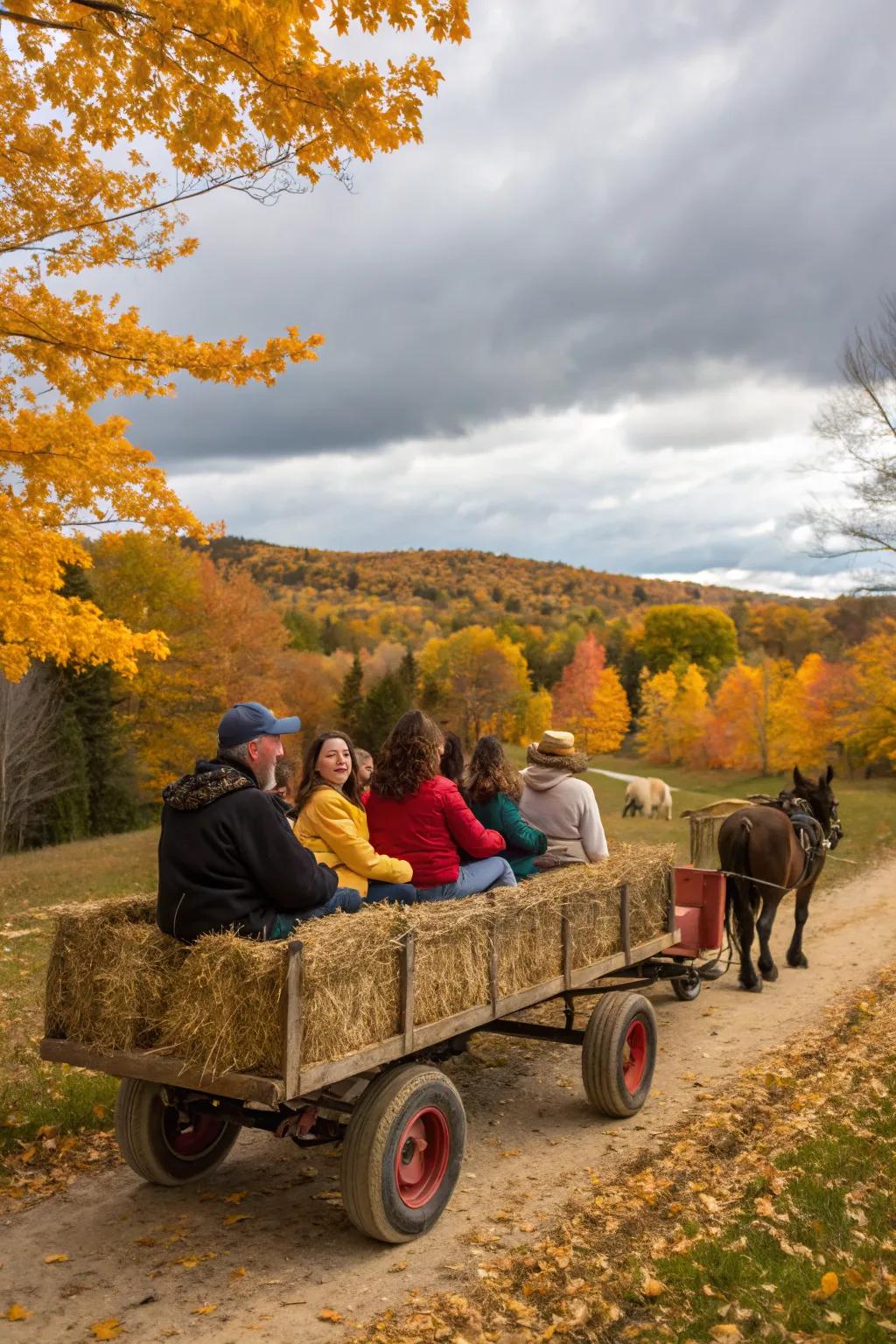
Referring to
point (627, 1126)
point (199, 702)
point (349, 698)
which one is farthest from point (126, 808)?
point (627, 1126)

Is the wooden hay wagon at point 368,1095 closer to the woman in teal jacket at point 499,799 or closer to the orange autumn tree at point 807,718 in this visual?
the woman in teal jacket at point 499,799

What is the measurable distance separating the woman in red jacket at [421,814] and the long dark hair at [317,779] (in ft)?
0.56

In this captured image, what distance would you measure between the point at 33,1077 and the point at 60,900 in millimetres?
7660

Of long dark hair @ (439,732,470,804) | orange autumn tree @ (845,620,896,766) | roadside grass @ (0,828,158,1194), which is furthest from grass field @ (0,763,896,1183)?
orange autumn tree @ (845,620,896,766)

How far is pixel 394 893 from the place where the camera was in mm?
5613

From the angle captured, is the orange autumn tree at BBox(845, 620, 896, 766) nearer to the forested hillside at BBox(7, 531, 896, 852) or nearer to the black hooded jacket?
the forested hillside at BBox(7, 531, 896, 852)

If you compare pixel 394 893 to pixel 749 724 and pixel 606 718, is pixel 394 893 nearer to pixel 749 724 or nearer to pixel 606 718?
pixel 749 724

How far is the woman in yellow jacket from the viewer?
552 centimetres

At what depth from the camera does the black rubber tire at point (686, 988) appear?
9641 mm

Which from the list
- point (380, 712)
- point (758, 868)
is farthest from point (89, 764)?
point (758, 868)

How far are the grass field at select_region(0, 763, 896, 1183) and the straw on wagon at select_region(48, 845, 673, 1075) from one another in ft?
6.73

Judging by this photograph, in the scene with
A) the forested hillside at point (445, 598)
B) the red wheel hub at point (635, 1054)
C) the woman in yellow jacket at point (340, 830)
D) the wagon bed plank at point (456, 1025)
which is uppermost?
the forested hillside at point (445, 598)

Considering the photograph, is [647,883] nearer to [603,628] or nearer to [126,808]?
[126,808]

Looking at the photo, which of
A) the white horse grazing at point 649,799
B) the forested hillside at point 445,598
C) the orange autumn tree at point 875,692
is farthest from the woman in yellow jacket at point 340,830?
the forested hillside at point 445,598
